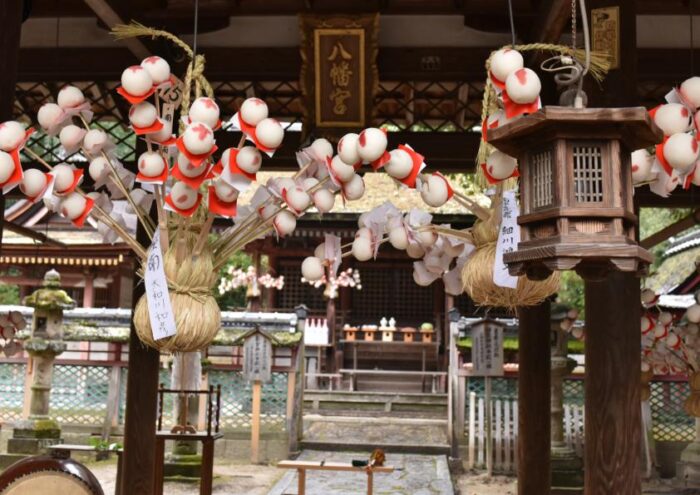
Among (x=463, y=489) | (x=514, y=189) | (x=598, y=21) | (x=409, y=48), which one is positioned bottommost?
(x=463, y=489)

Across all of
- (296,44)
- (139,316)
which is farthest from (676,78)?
(139,316)

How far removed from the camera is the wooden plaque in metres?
6.38

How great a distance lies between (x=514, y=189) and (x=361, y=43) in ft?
10.0

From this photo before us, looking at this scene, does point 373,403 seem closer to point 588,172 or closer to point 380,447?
point 380,447

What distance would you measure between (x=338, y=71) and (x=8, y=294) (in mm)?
25898

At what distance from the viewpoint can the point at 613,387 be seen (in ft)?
12.3

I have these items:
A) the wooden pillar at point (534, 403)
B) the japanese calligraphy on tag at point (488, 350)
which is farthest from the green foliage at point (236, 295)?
the wooden pillar at point (534, 403)

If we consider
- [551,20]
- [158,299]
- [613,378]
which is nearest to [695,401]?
[551,20]

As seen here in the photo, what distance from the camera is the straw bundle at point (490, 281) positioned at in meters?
3.80

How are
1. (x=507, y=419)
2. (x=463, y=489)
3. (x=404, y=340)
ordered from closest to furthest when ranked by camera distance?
(x=463, y=489) → (x=507, y=419) → (x=404, y=340)

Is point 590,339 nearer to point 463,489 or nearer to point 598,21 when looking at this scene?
point 598,21

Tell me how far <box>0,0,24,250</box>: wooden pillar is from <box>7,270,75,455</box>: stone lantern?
10054 millimetres

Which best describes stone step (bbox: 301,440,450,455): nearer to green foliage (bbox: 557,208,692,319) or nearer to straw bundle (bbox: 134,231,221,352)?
straw bundle (bbox: 134,231,221,352)

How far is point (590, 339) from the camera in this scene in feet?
12.9
